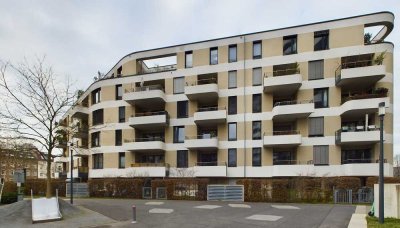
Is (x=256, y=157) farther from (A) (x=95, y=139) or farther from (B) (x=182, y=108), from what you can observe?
(A) (x=95, y=139)

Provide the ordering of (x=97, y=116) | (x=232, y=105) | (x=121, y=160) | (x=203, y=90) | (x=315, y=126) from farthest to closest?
(x=97, y=116) → (x=121, y=160) → (x=232, y=105) → (x=203, y=90) → (x=315, y=126)

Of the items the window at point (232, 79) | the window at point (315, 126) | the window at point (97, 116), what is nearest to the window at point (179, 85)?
the window at point (232, 79)

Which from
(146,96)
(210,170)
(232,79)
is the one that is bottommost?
(210,170)

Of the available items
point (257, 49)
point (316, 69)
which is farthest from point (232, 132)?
point (316, 69)

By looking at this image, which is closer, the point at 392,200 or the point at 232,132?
the point at 392,200

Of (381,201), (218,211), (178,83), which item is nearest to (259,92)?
(178,83)

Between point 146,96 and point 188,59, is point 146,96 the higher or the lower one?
Result: the lower one

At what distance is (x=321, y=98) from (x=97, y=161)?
2668cm

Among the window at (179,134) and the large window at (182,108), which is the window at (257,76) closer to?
the large window at (182,108)

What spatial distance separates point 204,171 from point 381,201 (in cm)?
1949

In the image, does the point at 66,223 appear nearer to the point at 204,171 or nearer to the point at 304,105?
the point at 204,171

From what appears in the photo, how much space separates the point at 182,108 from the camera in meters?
32.4

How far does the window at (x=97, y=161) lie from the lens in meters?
35.1

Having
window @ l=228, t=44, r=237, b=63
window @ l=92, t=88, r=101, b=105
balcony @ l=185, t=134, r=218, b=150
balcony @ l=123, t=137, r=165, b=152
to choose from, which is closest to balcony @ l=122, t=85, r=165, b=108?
balcony @ l=123, t=137, r=165, b=152
